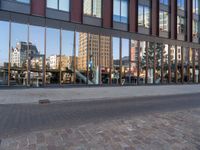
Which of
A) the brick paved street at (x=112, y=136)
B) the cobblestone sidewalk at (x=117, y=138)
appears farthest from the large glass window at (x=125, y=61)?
the cobblestone sidewalk at (x=117, y=138)

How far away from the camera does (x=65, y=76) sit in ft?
82.9

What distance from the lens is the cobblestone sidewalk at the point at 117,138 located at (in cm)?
564

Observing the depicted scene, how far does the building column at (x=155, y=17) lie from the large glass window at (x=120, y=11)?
421 cm

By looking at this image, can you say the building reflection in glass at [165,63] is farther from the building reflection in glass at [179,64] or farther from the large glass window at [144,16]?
the large glass window at [144,16]

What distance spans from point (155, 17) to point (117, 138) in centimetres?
2868

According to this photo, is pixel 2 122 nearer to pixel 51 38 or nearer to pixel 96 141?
pixel 96 141

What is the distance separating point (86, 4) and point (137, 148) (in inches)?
912

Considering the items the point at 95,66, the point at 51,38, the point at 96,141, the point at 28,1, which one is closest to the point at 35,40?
the point at 51,38

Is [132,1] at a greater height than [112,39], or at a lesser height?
greater

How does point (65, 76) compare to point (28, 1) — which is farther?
point (65, 76)

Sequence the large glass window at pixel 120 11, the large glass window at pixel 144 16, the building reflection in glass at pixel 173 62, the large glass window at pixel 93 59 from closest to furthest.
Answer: the large glass window at pixel 93 59 < the large glass window at pixel 120 11 < the large glass window at pixel 144 16 < the building reflection in glass at pixel 173 62

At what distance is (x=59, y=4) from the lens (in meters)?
25.3

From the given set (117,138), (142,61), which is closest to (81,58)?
(142,61)

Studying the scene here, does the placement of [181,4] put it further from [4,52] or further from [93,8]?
[4,52]
